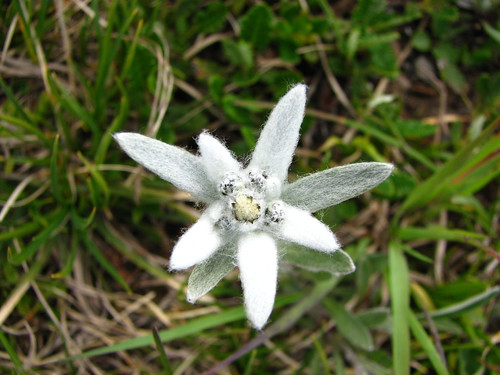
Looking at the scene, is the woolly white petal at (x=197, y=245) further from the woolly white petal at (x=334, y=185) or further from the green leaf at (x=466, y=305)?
the green leaf at (x=466, y=305)

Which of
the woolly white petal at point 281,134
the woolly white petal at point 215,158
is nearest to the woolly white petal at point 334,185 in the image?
the woolly white petal at point 281,134

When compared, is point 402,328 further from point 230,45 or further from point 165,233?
point 230,45

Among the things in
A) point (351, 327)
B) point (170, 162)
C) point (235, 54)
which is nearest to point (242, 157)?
point (235, 54)

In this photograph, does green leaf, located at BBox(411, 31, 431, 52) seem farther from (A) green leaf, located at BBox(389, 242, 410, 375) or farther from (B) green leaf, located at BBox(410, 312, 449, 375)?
(B) green leaf, located at BBox(410, 312, 449, 375)

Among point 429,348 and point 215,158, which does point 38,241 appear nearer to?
point 215,158

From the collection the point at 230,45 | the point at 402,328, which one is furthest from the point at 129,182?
the point at 402,328
